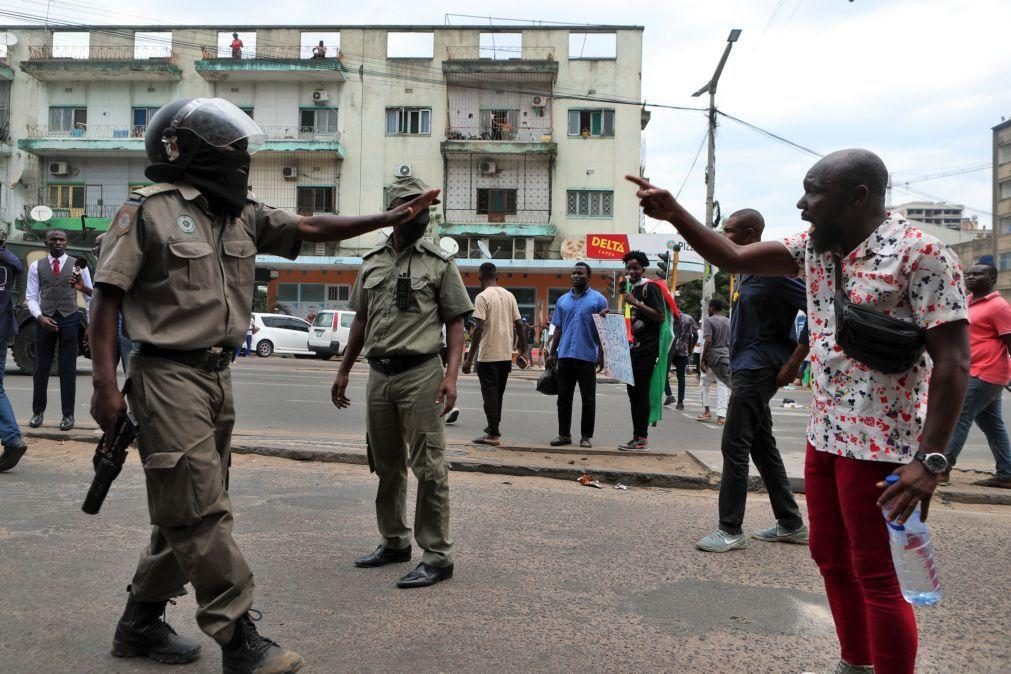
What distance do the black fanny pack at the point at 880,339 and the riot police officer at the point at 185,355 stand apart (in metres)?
2.08

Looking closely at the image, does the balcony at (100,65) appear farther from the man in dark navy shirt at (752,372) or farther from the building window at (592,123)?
the man in dark navy shirt at (752,372)

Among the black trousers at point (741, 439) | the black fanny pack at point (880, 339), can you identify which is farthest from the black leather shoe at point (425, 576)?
the black fanny pack at point (880, 339)

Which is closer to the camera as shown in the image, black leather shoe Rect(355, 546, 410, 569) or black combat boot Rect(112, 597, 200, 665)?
black combat boot Rect(112, 597, 200, 665)

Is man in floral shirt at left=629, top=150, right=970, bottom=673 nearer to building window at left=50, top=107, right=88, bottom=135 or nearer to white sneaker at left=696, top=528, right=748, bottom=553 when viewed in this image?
white sneaker at left=696, top=528, right=748, bottom=553

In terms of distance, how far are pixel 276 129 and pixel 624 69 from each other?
1564 cm

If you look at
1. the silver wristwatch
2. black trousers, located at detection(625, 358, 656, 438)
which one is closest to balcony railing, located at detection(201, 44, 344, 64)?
black trousers, located at detection(625, 358, 656, 438)

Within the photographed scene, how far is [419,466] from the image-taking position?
402 centimetres

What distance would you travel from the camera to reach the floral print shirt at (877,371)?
2.37 meters

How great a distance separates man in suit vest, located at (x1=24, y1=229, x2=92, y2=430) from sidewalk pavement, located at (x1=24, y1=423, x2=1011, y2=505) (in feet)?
1.11

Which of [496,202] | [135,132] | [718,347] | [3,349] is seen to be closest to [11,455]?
[3,349]

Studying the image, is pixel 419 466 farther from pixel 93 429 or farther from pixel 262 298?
pixel 262 298

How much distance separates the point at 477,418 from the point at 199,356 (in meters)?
8.23

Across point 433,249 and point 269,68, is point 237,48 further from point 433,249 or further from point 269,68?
→ point 433,249

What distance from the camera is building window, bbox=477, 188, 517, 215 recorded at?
35.9m
